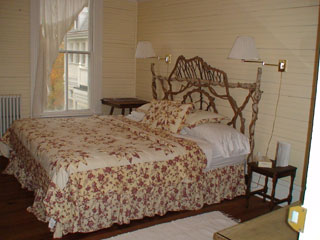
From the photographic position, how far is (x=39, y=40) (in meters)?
5.11

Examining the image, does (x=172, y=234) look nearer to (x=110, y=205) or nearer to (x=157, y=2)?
(x=110, y=205)

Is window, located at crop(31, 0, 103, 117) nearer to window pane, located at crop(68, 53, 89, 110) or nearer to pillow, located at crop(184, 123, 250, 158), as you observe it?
A: window pane, located at crop(68, 53, 89, 110)

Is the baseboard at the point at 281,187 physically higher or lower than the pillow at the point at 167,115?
lower

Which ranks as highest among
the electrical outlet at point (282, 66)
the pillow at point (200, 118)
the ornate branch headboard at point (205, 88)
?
the electrical outlet at point (282, 66)

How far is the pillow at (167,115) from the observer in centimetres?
388

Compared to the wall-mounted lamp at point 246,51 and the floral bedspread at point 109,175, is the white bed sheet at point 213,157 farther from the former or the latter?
the wall-mounted lamp at point 246,51

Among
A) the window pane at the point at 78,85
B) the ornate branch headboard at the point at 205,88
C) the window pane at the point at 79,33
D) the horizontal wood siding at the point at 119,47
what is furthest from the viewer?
the horizontal wood siding at the point at 119,47

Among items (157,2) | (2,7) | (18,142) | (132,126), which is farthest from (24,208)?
(157,2)

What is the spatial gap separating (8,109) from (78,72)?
1.29 m

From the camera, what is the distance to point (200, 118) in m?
3.89

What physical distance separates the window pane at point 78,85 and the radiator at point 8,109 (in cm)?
88

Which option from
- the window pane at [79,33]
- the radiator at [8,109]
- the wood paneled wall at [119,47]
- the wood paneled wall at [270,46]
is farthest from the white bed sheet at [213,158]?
the window pane at [79,33]

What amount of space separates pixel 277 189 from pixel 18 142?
9.72 ft

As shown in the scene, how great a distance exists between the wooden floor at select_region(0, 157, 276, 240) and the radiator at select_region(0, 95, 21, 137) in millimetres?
1093
